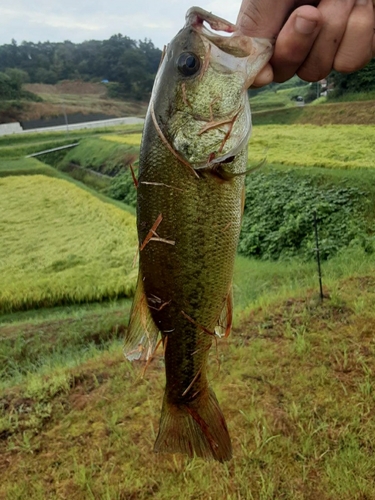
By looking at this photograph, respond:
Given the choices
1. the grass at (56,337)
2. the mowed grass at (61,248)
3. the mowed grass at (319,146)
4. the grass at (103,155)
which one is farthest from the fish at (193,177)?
the grass at (103,155)

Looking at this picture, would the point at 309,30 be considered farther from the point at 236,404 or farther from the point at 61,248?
the point at 61,248

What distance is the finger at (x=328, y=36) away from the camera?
122 cm

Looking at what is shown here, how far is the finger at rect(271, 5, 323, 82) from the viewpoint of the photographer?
1.13 meters

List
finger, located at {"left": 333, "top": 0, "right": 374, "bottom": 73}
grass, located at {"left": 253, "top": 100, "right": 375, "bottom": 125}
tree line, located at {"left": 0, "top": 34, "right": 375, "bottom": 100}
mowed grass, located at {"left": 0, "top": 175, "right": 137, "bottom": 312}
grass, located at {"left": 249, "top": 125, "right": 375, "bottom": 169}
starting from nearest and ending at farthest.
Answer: finger, located at {"left": 333, "top": 0, "right": 374, "bottom": 73} → mowed grass, located at {"left": 0, "top": 175, "right": 137, "bottom": 312} → grass, located at {"left": 249, "top": 125, "right": 375, "bottom": 169} → grass, located at {"left": 253, "top": 100, "right": 375, "bottom": 125} → tree line, located at {"left": 0, "top": 34, "right": 375, "bottom": 100}

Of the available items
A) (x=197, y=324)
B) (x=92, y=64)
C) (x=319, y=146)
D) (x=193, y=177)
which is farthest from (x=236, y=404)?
(x=92, y=64)

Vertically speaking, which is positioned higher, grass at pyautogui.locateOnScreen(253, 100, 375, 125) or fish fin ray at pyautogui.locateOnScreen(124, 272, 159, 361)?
fish fin ray at pyautogui.locateOnScreen(124, 272, 159, 361)

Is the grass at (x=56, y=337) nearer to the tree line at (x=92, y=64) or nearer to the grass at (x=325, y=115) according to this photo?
the grass at (x=325, y=115)

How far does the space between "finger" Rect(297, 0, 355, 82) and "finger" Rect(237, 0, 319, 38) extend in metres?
0.10

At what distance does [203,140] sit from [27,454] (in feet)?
7.20

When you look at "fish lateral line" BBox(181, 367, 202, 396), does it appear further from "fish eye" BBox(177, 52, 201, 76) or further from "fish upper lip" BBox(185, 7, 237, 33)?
"fish upper lip" BBox(185, 7, 237, 33)

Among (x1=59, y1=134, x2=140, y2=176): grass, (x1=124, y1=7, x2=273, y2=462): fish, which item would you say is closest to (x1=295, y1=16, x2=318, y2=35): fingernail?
(x1=124, y1=7, x2=273, y2=462): fish

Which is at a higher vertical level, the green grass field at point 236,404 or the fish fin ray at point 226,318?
the fish fin ray at point 226,318

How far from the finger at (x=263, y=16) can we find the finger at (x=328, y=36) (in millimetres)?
102

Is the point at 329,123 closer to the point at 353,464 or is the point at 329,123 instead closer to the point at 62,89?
the point at 353,464
